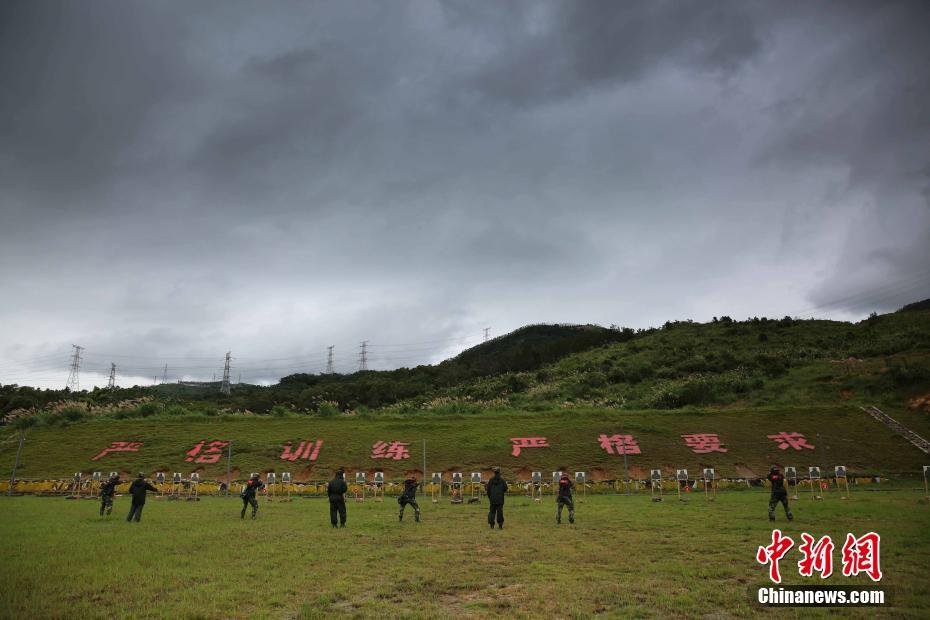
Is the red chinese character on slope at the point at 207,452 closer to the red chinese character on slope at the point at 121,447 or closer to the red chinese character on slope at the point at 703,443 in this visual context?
the red chinese character on slope at the point at 121,447

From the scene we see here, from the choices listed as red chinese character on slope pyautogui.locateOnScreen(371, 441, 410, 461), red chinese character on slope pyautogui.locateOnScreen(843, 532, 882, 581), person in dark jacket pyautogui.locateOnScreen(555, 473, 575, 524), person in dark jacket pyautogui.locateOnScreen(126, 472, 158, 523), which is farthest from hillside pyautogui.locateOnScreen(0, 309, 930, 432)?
red chinese character on slope pyautogui.locateOnScreen(843, 532, 882, 581)

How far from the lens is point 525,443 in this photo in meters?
41.5

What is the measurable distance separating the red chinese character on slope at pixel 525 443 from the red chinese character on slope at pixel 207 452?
21.5 m

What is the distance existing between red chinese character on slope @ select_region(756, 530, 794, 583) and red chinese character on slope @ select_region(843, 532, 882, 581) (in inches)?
45.1

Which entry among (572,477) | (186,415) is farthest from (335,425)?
(572,477)

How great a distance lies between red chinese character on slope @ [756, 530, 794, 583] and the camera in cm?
1061

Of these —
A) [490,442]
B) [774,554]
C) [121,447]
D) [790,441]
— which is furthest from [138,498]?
[790,441]

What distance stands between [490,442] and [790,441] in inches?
817

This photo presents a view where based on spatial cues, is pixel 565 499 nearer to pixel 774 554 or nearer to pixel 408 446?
pixel 774 554

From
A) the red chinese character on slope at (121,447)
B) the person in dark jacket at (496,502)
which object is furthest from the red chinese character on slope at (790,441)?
the red chinese character on slope at (121,447)

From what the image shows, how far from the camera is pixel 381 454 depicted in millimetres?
41062

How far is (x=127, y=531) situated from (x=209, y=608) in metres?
10.7

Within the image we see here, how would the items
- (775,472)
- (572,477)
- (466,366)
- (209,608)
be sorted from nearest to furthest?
(209,608)
(775,472)
(572,477)
(466,366)

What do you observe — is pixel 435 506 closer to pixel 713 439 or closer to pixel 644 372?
pixel 713 439
